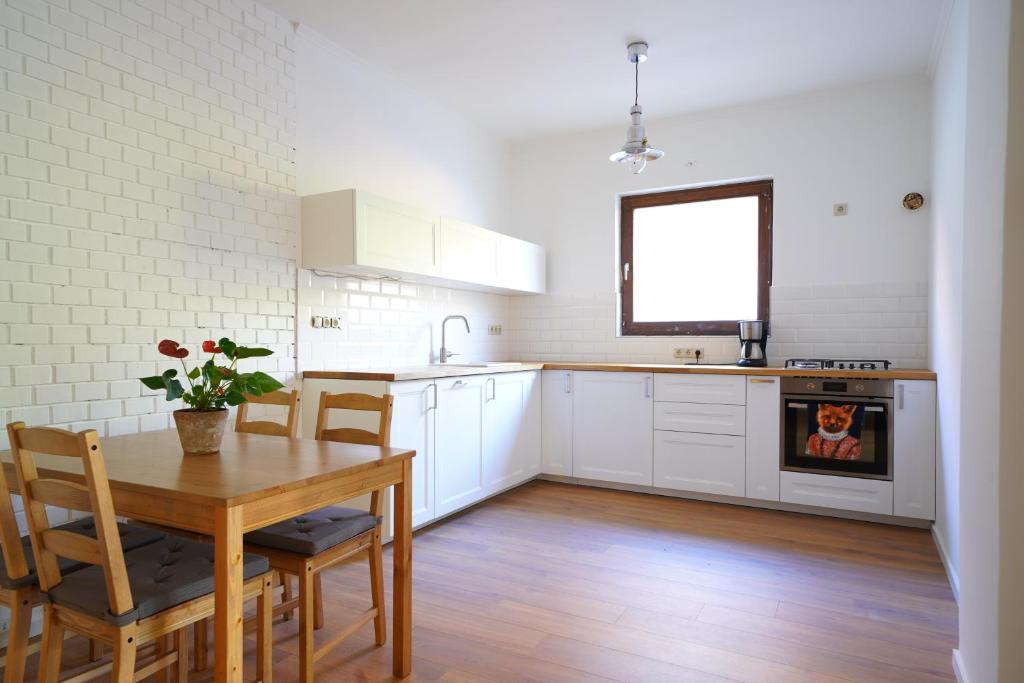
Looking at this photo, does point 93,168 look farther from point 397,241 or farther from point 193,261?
point 397,241

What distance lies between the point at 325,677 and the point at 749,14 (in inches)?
144

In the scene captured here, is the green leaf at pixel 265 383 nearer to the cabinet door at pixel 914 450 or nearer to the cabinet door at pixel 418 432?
the cabinet door at pixel 418 432

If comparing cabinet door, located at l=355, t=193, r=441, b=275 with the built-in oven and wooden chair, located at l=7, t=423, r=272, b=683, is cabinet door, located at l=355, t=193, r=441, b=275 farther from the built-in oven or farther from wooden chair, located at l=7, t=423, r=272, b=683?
the built-in oven

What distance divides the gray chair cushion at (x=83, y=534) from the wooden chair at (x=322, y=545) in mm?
303

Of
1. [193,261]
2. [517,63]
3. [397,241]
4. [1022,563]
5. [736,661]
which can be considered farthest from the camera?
[517,63]

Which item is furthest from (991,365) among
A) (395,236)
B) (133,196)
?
(133,196)

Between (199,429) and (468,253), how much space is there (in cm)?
257

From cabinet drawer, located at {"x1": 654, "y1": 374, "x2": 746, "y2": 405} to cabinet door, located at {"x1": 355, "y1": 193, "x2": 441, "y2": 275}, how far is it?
67.6 inches

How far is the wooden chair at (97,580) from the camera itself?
1.48 metres

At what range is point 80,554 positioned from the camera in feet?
5.02

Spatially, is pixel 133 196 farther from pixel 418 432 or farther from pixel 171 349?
pixel 418 432

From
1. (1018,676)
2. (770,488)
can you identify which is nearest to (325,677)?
(1018,676)

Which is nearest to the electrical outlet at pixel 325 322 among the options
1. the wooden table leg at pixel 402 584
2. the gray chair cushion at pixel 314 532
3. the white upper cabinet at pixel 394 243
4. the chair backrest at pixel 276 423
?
the white upper cabinet at pixel 394 243

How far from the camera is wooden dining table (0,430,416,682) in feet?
4.98
